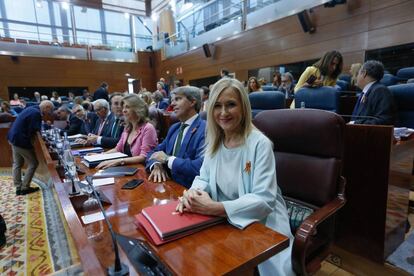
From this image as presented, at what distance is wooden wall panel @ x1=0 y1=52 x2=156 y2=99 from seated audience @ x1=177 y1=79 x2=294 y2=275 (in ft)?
37.4

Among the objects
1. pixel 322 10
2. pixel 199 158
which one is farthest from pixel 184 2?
pixel 199 158

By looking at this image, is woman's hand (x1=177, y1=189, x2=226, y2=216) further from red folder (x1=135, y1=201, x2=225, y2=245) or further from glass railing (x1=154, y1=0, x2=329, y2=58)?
glass railing (x1=154, y1=0, x2=329, y2=58)

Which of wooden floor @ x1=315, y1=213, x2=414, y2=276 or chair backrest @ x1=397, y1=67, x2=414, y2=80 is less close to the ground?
chair backrest @ x1=397, y1=67, x2=414, y2=80

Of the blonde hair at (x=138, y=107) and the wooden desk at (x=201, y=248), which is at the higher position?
the blonde hair at (x=138, y=107)

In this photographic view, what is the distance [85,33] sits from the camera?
452 inches

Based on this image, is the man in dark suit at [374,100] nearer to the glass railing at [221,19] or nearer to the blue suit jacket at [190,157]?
the blue suit jacket at [190,157]

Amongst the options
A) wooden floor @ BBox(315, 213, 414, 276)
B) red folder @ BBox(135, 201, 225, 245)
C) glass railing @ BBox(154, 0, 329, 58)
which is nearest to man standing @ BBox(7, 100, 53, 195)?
red folder @ BBox(135, 201, 225, 245)

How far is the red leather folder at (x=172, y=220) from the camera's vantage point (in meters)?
0.79

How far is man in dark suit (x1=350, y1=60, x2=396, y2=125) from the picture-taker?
6.58 ft

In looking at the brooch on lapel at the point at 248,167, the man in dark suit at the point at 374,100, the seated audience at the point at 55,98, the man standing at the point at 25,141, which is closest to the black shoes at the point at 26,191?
the man standing at the point at 25,141

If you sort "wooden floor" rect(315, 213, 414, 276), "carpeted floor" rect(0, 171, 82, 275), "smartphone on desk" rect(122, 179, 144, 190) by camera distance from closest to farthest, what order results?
"smartphone on desk" rect(122, 179, 144, 190) → "wooden floor" rect(315, 213, 414, 276) → "carpeted floor" rect(0, 171, 82, 275)

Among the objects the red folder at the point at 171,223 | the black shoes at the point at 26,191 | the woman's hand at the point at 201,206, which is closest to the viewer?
the red folder at the point at 171,223

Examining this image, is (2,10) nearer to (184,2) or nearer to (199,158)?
(184,2)

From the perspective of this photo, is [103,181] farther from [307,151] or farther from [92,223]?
[307,151]
